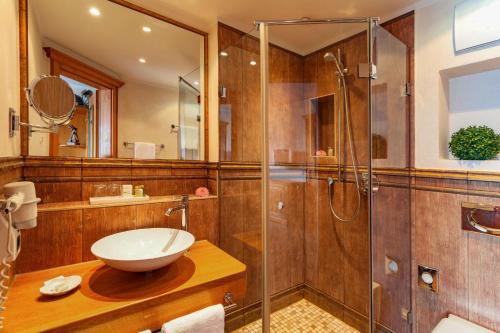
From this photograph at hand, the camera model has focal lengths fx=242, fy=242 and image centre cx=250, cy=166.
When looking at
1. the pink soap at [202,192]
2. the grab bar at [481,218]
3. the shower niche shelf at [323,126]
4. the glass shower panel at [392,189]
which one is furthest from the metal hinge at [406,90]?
the pink soap at [202,192]

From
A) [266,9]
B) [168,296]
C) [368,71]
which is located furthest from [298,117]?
[168,296]

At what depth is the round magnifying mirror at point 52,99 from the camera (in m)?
1.25

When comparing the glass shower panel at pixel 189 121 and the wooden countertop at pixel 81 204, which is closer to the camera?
the wooden countertop at pixel 81 204

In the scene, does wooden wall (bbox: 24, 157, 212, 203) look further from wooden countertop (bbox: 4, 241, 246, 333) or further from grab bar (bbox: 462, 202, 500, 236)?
grab bar (bbox: 462, 202, 500, 236)

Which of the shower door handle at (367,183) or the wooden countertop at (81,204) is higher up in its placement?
the shower door handle at (367,183)

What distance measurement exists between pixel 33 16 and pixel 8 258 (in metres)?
1.30

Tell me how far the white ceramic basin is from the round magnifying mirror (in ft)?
2.33

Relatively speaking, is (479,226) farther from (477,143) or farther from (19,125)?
(19,125)

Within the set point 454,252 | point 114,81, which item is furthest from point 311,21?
point 454,252

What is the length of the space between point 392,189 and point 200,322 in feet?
4.86

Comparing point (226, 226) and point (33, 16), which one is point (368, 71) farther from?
point (33, 16)

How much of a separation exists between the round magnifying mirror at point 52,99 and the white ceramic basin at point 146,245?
2.33ft

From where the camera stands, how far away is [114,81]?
1.58 m

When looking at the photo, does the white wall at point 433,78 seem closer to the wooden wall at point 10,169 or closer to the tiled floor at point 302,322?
the tiled floor at point 302,322
